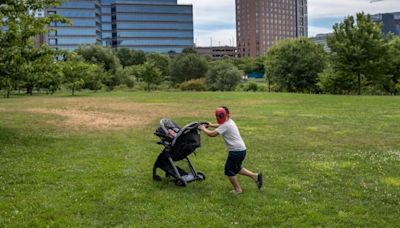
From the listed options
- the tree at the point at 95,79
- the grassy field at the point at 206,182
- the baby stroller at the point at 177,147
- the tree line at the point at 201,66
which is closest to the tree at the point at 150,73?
the tree line at the point at 201,66

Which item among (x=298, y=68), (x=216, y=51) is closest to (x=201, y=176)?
(x=298, y=68)

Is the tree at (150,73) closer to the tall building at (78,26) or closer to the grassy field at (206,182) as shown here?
the grassy field at (206,182)

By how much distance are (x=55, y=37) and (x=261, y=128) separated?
129 meters

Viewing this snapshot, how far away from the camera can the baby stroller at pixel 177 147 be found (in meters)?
8.75

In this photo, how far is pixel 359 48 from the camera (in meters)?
45.7

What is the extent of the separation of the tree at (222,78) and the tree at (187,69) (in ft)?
43.4

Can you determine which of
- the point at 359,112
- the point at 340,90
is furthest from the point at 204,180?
the point at 340,90

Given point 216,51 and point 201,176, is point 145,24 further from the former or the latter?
point 201,176

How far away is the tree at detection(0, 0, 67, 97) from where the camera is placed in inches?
601

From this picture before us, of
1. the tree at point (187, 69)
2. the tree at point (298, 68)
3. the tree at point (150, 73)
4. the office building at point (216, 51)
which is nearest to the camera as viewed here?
the tree at point (298, 68)

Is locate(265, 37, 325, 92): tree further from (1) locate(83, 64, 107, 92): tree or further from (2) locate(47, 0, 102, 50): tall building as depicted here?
(2) locate(47, 0, 102, 50): tall building

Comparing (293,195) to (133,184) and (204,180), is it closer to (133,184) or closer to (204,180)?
(204,180)

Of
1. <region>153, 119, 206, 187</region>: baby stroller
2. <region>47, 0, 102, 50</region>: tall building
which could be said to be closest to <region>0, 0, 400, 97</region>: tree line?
<region>153, 119, 206, 187</region>: baby stroller

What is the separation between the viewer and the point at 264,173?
33.8 feet
